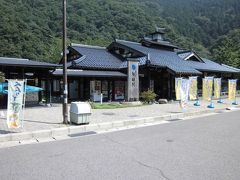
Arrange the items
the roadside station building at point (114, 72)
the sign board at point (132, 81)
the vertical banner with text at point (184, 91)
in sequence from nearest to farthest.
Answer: the vertical banner with text at point (184, 91), the sign board at point (132, 81), the roadside station building at point (114, 72)

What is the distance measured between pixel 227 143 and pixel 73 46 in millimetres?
20619

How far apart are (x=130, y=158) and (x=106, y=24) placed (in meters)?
55.7

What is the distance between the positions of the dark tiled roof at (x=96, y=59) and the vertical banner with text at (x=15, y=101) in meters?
12.9

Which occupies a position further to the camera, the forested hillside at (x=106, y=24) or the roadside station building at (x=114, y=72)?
the forested hillside at (x=106, y=24)

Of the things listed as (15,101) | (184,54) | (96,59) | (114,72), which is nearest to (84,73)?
(114,72)

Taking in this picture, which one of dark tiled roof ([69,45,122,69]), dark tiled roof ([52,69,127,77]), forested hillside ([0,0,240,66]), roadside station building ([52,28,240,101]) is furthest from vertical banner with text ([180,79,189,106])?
forested hillside ([0,0,240,66])

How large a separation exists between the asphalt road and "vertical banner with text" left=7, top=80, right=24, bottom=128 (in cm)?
168

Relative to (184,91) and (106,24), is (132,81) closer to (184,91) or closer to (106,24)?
(184,91)

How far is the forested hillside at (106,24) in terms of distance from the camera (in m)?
43.0

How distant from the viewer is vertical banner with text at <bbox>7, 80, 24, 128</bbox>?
8.36m

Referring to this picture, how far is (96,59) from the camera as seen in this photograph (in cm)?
2372

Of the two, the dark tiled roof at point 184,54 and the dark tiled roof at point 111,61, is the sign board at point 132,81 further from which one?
the dark tiled roof at point 184,54

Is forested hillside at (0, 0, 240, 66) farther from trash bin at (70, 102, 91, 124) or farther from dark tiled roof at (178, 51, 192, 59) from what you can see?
trash bin at (70, 102, 91, 124)

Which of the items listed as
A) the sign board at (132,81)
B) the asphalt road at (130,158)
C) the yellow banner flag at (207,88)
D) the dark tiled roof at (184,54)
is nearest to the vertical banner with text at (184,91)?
the yellow banner flag at (207,88)
